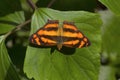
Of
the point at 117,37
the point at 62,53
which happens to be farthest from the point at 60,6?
the point at 62,53

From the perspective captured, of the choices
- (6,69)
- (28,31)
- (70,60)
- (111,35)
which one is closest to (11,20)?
(28,31)

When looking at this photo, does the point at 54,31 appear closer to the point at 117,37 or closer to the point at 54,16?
the point at 54,16

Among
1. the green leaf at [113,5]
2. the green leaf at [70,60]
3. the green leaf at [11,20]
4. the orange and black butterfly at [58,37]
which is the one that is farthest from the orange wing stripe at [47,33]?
the green leaf at [11,20]

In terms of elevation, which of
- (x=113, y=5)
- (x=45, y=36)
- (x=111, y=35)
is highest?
(x=113, y=5)

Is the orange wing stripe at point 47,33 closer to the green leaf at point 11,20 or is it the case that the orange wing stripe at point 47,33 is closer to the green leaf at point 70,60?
the green leaf at point 70,60

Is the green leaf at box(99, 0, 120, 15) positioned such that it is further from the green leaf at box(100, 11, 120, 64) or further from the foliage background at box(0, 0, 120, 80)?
the green leaf at box(100, 11, 120, 64)

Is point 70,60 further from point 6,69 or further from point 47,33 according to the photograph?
point 6,69
